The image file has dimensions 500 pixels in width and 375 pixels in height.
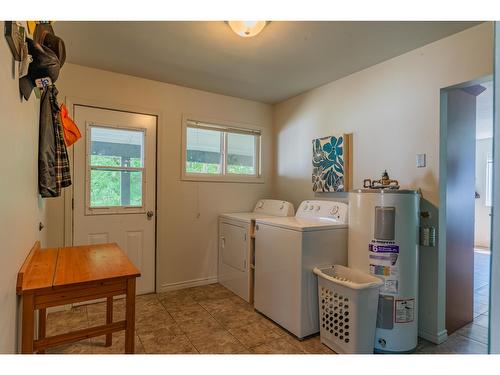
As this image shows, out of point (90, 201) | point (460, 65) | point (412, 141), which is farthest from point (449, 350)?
point (90, 201)

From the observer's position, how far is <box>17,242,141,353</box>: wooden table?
119 centimetres

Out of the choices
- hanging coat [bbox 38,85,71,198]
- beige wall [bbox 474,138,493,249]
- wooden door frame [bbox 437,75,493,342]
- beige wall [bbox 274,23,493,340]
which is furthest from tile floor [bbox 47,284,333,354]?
beige wall [bbox 474,138,493,249]

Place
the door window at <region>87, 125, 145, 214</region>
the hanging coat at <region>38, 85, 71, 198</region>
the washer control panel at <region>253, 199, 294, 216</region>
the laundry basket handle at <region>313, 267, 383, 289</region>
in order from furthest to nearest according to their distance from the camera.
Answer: the washer control panel at <region>253, 199, 294, 216</region>
the door window at <region>87, 125, 145, 214</region>
the laundry basket handle at <region>313, 267, 383, 289</region>
the hanging coat at <region>38, 85, 71, 198</region>

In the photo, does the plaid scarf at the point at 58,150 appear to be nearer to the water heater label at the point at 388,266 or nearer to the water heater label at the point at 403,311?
the water heater label at the point at 388,266

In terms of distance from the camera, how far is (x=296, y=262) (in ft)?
6.95

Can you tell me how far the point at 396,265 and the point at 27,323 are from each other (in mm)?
2174

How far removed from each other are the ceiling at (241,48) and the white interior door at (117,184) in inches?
20.9

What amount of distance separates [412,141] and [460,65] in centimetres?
60

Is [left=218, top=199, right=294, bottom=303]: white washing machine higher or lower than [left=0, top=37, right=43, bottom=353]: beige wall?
lower

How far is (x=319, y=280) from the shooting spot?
2.09 metres

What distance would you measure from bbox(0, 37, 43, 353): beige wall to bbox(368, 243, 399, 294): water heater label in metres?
2.09

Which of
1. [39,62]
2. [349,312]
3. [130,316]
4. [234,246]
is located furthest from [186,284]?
[39,62]

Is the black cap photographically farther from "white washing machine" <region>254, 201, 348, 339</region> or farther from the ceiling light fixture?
"white washing machine" <region>254, 201, 348, 339</region>
